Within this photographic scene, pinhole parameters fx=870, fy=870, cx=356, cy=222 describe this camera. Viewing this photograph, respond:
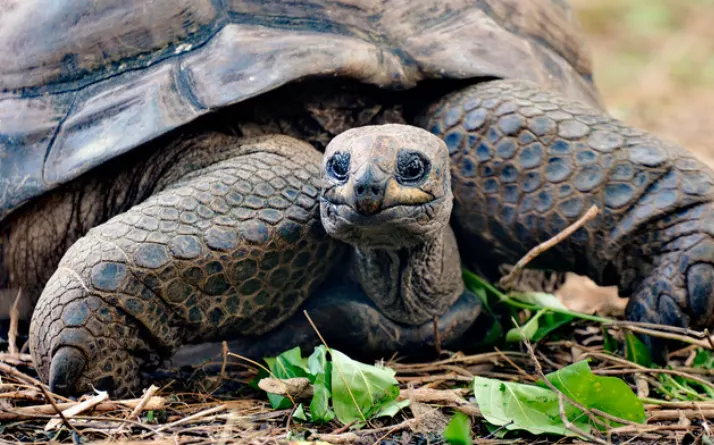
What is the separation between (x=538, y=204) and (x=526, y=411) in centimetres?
93

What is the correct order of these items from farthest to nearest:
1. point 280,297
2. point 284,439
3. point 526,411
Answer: point 280,297 < point 526,411 < point 284,439

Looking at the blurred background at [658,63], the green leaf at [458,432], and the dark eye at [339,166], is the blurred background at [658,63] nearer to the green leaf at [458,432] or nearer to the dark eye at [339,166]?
the dark eye at [339,166]

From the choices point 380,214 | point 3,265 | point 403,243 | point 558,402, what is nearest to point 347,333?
point 403,243

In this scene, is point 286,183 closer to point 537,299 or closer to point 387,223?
point 387,223

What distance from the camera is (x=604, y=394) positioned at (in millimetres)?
2586

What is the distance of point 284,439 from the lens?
241 cm

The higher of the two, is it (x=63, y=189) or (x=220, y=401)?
(x=63, y=189)

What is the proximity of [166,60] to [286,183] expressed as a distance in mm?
669

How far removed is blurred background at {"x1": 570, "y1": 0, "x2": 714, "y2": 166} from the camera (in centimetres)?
802

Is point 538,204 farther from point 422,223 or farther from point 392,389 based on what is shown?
point 392,389

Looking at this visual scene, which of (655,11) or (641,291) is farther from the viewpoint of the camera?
(655,11)

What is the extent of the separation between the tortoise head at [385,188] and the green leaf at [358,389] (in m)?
0.41

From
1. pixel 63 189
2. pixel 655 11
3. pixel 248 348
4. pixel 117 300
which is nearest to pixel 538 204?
pixel 248 348

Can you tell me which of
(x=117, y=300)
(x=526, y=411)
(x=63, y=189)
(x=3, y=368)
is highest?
(x=63, y=189)
